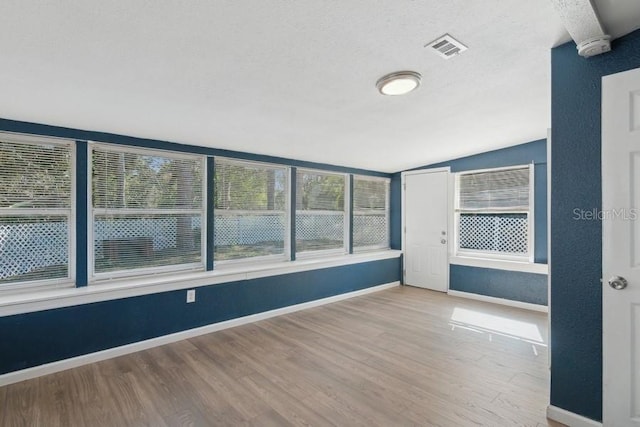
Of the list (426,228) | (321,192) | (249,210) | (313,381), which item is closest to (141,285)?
(249,210)

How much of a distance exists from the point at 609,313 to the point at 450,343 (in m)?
→ 1.62

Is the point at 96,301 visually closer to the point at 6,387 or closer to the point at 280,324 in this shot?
the point at 6,387

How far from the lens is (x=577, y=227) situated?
77.1 inches

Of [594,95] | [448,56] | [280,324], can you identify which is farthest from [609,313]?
[280,324]

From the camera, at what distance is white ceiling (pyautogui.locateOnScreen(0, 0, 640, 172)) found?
1604 millimetres

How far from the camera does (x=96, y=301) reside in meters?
2.78

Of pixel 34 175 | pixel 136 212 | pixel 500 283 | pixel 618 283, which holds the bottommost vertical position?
pixel 500 283

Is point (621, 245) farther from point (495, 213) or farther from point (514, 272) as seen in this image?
point (495, 213)

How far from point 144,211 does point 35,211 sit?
85cm

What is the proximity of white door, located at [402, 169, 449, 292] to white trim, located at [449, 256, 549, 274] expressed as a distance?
233 millimetres

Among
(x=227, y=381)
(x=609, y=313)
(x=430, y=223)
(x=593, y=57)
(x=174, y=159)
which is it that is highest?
(x=593, y=57)

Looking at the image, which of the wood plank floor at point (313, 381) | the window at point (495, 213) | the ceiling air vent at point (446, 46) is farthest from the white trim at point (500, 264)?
the ceiling air vent at point (446, 46)

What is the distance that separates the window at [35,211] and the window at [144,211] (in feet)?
0.71

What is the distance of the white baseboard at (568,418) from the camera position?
74.3 inches
